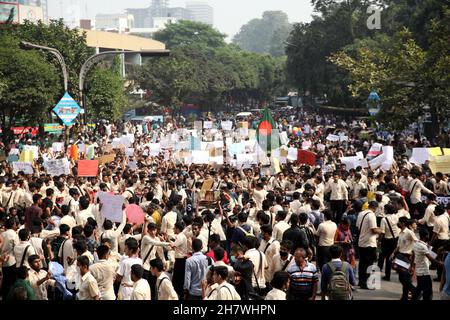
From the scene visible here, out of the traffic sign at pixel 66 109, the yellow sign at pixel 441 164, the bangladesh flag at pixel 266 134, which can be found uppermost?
the traffic sign at pixel 66 109

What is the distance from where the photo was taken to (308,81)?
6650 centimetres

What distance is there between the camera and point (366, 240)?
12.9m

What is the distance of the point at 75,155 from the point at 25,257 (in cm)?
1501

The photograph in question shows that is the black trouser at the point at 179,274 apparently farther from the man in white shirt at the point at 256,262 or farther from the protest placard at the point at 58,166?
the protest placard at the point at 58,166

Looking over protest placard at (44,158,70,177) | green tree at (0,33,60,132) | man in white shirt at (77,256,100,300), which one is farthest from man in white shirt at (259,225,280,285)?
green tree at (0,33,60,132)

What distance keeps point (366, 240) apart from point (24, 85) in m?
25.0

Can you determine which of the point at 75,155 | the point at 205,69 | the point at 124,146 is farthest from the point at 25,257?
the point at 205,69

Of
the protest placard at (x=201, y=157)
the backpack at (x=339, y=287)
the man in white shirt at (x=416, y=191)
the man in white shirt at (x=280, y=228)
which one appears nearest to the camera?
the backpack at (x=339, y=287)

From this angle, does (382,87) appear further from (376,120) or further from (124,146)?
(124,146)

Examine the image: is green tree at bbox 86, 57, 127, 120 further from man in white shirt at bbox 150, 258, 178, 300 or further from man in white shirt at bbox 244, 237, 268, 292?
man in white shirt at bbox 150, 258, 178, 300

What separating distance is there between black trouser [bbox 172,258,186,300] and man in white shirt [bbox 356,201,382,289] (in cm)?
303

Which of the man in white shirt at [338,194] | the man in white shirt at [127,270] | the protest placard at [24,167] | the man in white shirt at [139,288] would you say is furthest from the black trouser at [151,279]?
the protest placard at [24,167]

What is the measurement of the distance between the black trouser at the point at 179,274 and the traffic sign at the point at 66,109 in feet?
54.9

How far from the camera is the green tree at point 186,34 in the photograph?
13062 centimetres
